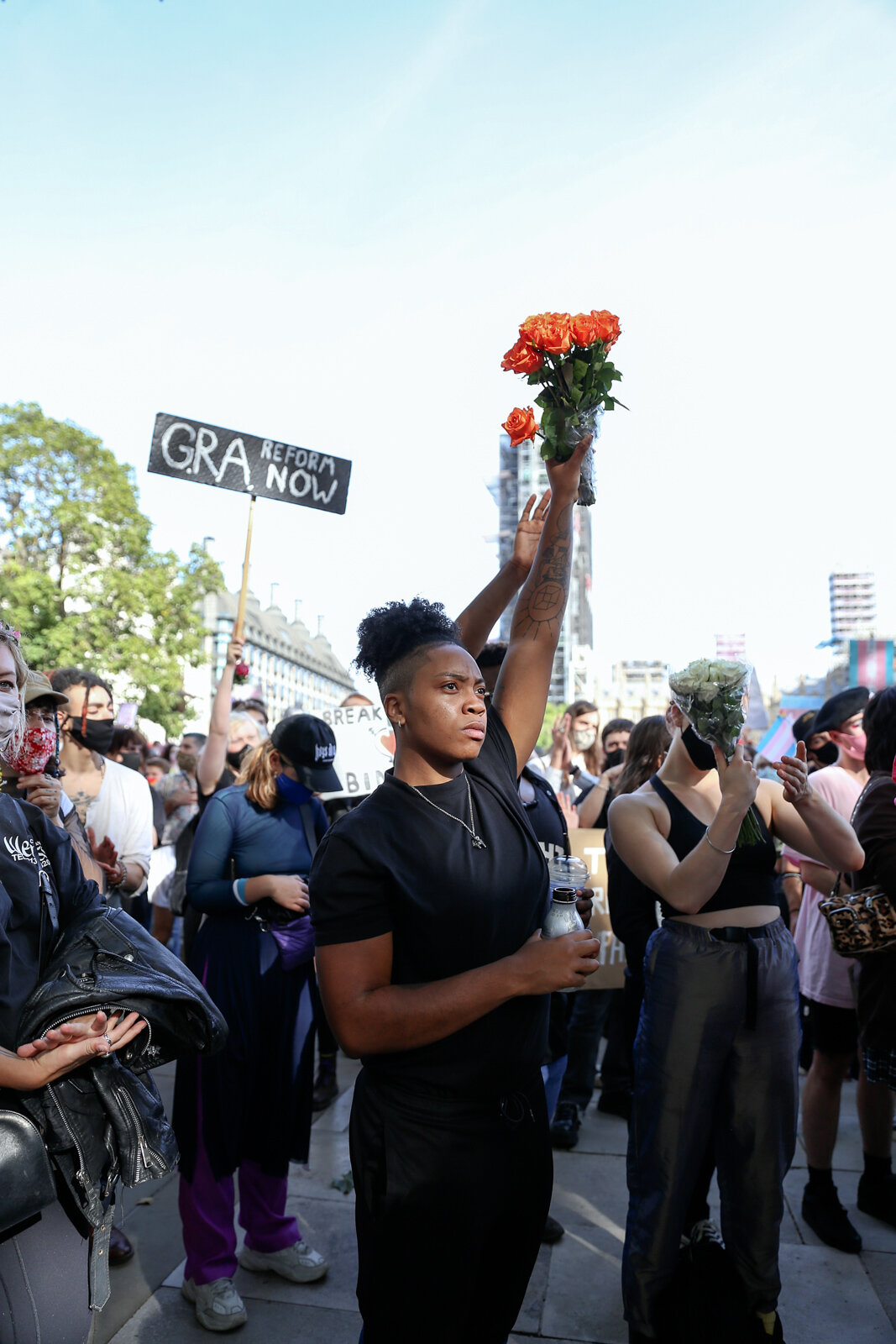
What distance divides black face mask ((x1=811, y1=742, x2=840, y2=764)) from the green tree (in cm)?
2145

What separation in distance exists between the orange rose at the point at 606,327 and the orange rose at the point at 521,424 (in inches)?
10.3

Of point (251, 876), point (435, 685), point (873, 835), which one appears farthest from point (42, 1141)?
point (873, 835)

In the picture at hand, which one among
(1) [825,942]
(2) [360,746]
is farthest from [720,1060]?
(2) [360,746]

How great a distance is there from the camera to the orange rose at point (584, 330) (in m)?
2.40

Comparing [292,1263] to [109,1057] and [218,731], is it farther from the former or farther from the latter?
[218,731]

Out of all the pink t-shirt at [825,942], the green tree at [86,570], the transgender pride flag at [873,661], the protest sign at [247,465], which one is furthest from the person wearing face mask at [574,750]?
the green tree at [86,570]

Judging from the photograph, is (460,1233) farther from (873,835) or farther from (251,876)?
(873,835)

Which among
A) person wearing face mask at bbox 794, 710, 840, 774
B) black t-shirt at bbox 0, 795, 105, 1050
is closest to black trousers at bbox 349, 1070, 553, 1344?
black t-shirt at bbox 0, 795, 105, 1050

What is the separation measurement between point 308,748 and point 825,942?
2.70 m

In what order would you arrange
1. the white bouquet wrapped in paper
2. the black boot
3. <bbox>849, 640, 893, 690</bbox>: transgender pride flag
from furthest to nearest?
<bbox>849, 640, 893, 690</bbox>: transgender pride flag
the black boot
the white bouquet wrapped in paper

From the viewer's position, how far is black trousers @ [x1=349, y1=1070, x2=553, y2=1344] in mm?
1842

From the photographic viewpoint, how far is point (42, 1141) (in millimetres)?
1846

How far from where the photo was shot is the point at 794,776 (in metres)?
2.97

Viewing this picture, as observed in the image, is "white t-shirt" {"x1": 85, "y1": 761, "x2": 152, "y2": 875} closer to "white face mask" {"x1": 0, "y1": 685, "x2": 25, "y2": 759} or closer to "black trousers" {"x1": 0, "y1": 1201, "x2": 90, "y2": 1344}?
"white face mask" {"x1": 0, "y1": 685, "x2": 25, "y2": 759}
